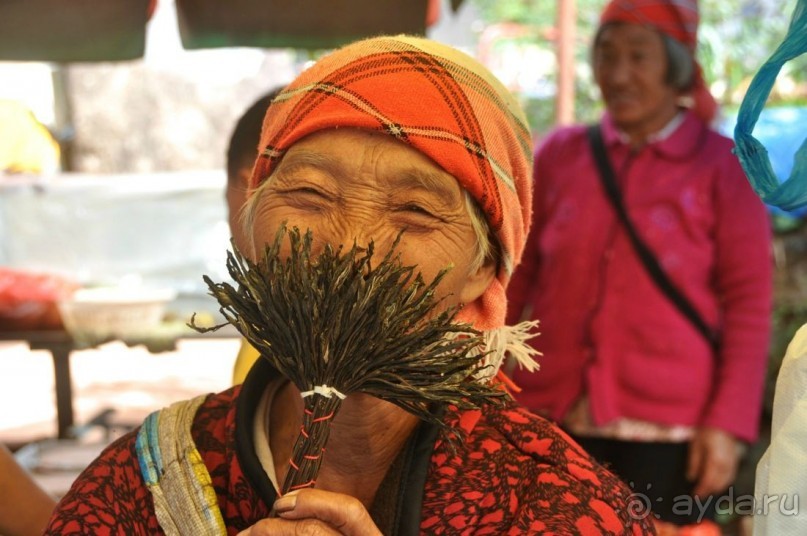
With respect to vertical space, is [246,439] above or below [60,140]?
above

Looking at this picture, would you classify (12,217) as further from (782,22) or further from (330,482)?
(782,22)

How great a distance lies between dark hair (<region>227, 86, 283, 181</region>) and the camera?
8.63 ft

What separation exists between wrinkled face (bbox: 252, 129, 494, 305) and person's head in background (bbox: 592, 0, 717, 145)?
6.53 ft

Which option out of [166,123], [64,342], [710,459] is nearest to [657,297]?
[710,459]

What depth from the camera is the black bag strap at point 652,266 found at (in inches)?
120

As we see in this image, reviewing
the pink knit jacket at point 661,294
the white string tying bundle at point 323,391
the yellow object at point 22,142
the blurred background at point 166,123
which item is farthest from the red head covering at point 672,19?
the yellow object at point 22,142

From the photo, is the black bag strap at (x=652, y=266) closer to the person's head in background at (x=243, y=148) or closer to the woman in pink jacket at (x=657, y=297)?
the woman in pink jacket at (x=657, y=297)

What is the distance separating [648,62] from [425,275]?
2.20m

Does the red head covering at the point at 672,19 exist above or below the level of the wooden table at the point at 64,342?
above

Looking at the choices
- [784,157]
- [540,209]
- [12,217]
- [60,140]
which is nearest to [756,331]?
[540,209]

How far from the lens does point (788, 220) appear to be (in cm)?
650

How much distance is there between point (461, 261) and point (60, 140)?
6310 millimetres

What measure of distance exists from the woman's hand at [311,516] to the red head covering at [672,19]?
2.58 meters

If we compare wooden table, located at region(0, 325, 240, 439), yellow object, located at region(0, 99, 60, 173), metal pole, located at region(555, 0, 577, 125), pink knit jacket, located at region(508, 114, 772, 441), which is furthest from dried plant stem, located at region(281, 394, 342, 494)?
metal pole, located at region(555, 0, 577, 125)
